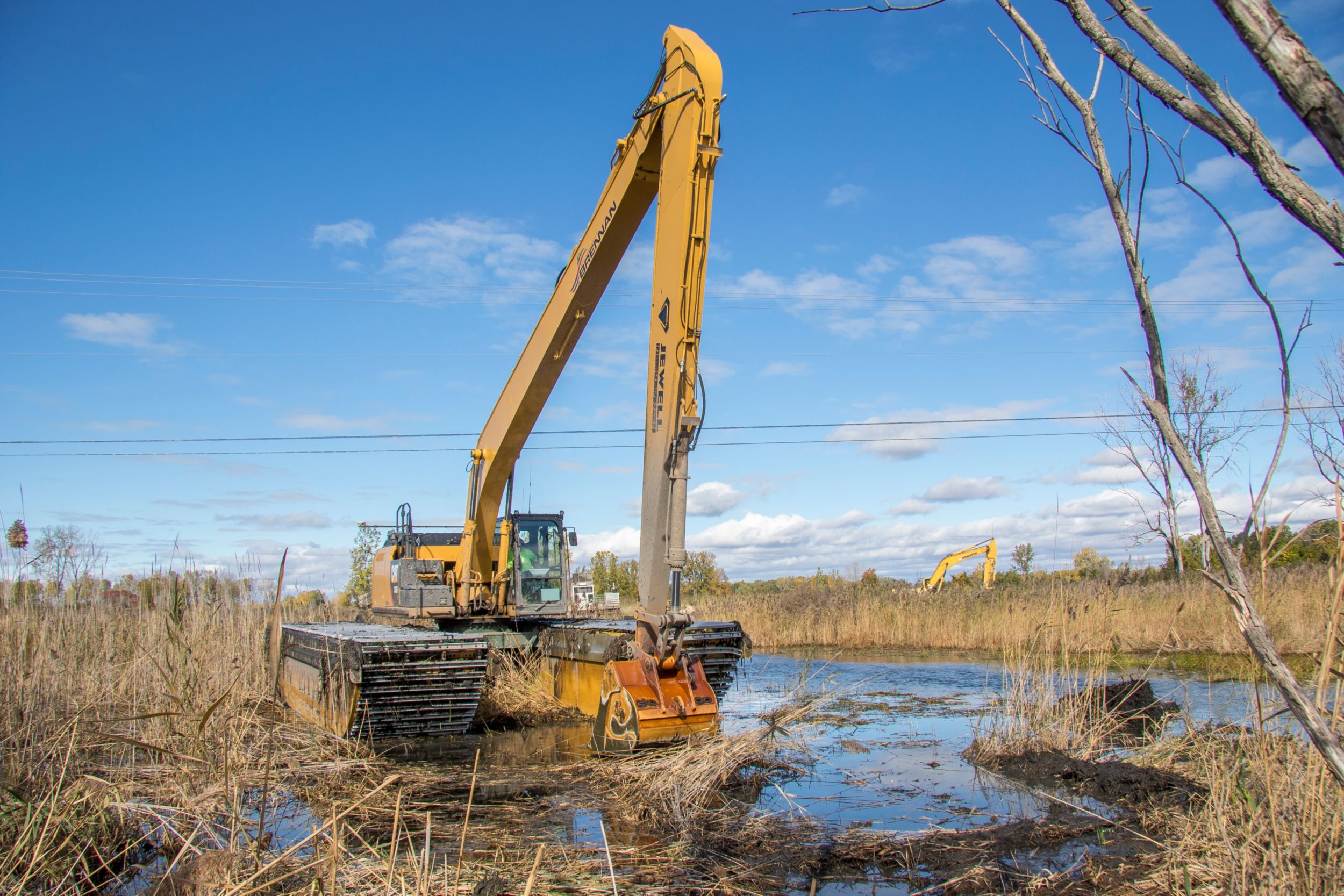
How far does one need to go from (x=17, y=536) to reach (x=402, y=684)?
345 centimetres

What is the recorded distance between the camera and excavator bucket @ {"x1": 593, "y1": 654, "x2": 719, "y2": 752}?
604 centimetres

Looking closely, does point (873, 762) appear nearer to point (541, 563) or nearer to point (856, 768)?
point (856, 768)

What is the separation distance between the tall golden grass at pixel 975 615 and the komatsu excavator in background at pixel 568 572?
3764mm

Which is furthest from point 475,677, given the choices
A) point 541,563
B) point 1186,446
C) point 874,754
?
point 1186,446

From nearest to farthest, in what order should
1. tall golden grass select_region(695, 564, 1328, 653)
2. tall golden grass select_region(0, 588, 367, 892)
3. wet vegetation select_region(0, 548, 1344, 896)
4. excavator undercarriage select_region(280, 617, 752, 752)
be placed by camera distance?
wet vegetation select_region(0, 548, 1344, 896)
tall golden grass select_region(0, 588, 367, 892)
excavator undercarriage select_region(280, 617, 752, 752)
tall golden grass select_region(695, 564, 1328, 653)

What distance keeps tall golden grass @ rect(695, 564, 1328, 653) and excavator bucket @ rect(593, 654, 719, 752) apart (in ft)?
11.5

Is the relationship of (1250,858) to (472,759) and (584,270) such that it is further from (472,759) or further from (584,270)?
(584,270)

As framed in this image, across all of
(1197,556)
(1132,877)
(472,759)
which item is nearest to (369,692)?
(472,759)

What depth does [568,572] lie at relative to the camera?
421 inches

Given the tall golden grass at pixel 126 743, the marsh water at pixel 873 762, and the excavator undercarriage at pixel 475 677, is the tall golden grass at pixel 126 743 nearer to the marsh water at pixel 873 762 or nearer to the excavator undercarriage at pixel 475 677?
the excavator undercarriage at pixel 475 677

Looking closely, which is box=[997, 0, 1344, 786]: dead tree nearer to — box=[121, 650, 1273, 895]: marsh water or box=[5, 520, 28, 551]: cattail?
box=[121, 650, 1273, 895]: marsh water

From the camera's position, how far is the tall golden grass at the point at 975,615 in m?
11.2

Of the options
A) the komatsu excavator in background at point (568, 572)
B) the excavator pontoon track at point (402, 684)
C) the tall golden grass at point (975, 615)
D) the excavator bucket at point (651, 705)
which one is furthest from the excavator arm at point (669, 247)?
the tall golden grass at point (975, 615)

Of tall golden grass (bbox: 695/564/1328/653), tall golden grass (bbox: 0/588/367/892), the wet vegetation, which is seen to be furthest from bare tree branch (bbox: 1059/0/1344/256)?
tall golden grass (bbox: 695/564/1328/653)
